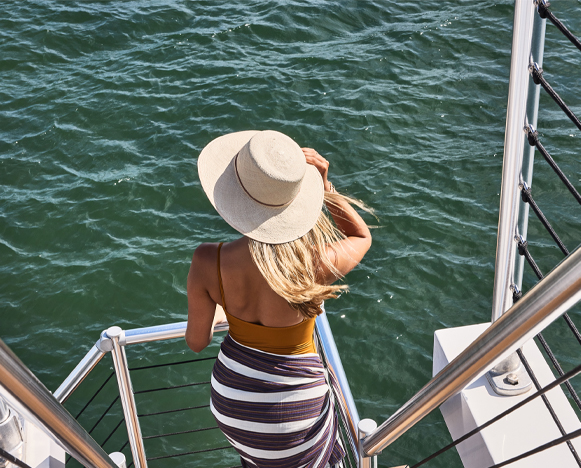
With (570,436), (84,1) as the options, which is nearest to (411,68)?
(84,1)

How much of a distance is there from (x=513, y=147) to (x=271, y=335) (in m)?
1.10

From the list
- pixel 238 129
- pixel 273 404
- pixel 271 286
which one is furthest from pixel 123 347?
pixel 238 129

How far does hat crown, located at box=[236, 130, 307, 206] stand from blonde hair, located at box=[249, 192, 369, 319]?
173 millimetres

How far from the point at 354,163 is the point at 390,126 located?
910mm

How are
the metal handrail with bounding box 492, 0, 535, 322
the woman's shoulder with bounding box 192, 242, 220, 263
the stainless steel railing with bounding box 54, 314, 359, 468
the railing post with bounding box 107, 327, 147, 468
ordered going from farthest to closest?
the railing post with bounding box 107, 327, 147, 468 < the stainless steel railing with bounding box 54, 314, 359, 468 < the woman's shoulder with bounding box 192, 242, 220, 263 < the metal handrail with bounding box 492, 0, 535, 322

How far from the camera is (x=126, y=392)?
2754mm

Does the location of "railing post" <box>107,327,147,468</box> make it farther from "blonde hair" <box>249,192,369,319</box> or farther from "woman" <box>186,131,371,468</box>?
"blonde hair" <box>249,192,369,319</box>

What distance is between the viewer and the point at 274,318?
2.23m

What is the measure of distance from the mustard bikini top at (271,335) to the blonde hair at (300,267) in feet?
0.37

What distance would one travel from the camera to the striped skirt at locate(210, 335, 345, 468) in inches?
91.0

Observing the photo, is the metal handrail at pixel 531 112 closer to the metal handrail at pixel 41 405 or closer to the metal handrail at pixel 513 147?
the metal handrail at pixel 513 147

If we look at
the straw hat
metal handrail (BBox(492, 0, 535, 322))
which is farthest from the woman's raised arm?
metal handrail (BBox(492, 0, 535, 322))

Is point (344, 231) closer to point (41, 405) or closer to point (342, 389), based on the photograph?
point (342, 389)

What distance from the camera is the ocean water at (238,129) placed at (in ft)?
19.4
